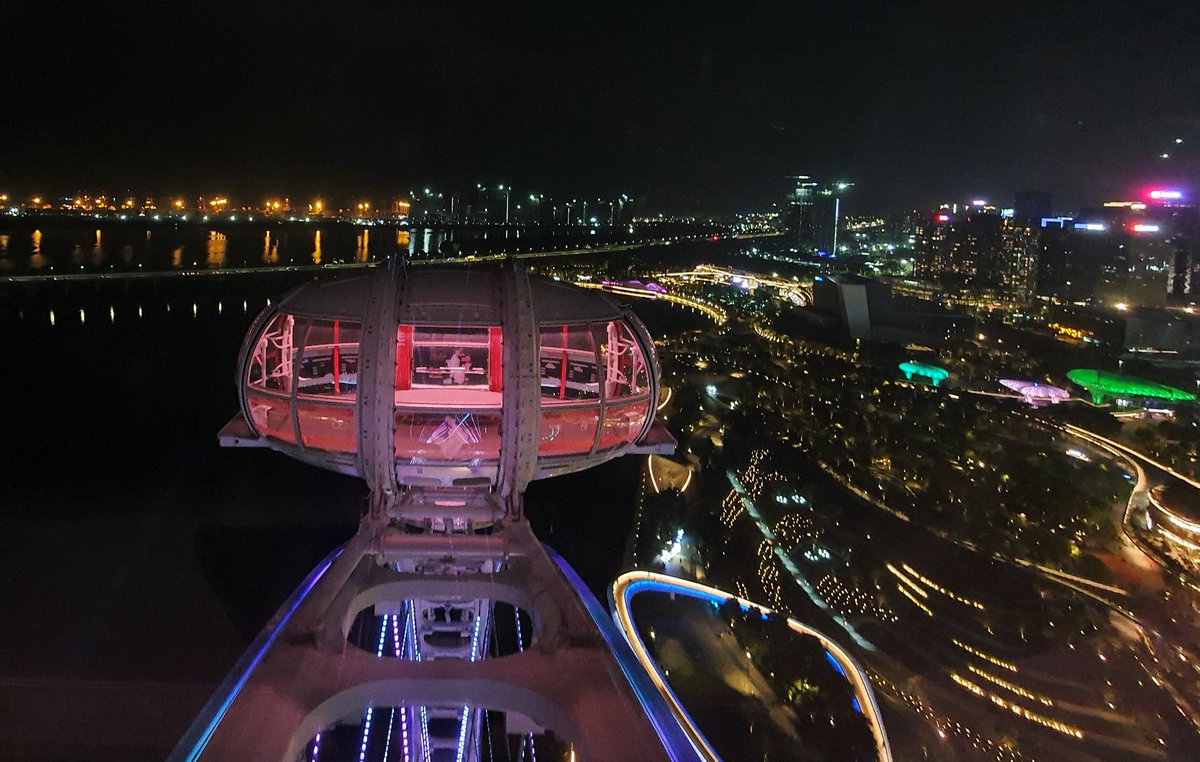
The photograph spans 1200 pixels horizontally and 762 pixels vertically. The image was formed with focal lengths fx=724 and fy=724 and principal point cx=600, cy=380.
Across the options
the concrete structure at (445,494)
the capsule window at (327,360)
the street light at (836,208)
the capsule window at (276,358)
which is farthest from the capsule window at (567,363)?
the street light at (836,208)

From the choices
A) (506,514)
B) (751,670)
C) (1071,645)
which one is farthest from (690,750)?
(1071,645)

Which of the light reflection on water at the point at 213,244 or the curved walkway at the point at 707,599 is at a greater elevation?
the light reflection on water at the point at 213,244

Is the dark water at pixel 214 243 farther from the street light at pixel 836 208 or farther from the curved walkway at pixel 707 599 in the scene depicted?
the street light at pixel 836 208

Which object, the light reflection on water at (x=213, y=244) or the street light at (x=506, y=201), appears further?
the street light at (x=506, y=201)

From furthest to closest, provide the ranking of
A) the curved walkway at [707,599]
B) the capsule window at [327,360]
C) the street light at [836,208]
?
the street light at [836,208]
the curved walkway at [707,599]
the capsule window at [327,360]

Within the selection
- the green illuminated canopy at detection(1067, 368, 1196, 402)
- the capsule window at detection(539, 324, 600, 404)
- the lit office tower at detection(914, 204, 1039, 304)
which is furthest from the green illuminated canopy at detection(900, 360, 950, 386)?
the lit office tower at detection(914, 204, 1039, 304)

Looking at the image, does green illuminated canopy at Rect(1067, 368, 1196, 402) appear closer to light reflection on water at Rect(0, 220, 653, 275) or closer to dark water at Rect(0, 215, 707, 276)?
dark water at Rect(0, 215, 707, 276)
